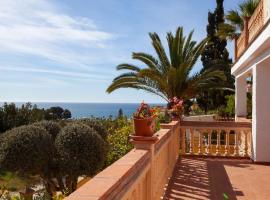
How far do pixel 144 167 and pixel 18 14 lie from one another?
31.3ft

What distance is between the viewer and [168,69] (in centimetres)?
1599

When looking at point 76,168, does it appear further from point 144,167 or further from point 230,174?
point 144,167

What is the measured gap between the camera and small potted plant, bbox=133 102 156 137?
4.80m

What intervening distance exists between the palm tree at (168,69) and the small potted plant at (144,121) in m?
10.8

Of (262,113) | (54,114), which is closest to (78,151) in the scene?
(262,113)

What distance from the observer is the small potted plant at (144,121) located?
480cm

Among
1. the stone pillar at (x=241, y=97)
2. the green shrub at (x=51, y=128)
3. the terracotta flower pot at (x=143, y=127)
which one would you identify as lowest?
the green shrub at (x=51, y=128)

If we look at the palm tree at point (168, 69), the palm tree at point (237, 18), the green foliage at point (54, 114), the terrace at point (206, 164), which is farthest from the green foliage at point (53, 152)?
the green foliage at point (54, 114)

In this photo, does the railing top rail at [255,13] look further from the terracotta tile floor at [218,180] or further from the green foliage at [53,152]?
the green foliage at [53,152]

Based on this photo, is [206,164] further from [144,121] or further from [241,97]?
[241,97]

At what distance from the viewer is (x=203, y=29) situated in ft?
99.0

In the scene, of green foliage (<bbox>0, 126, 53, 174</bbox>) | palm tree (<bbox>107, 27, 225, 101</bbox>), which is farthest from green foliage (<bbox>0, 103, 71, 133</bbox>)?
green foliage (<bbox>0, 126, 53, 174</bbox>)

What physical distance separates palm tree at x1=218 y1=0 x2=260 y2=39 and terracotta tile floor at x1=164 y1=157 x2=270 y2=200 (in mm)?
9380

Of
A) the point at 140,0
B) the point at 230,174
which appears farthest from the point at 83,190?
the point at 140,0
